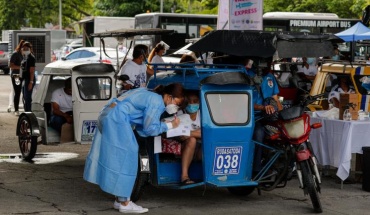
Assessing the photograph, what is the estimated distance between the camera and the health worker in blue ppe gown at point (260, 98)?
985cm

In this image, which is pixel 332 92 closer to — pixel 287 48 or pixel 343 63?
pixel 343 63

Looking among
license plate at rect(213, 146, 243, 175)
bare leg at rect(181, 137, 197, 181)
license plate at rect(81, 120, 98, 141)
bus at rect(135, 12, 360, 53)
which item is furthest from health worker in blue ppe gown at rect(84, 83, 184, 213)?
bus at rect(135, 12, 360, 53)

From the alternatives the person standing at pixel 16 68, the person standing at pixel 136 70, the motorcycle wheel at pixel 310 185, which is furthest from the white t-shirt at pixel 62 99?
the person standing at pixel 16 68

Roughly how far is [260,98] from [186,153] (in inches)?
59.3

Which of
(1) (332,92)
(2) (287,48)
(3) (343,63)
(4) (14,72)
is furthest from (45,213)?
(4) (14,72)

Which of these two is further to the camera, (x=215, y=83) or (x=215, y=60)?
(x=215, y=60)

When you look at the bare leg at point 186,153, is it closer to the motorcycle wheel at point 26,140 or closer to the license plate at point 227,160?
the license plate at point 227,160

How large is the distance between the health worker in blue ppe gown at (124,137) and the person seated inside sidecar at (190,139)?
1.21ft

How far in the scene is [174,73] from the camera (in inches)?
399

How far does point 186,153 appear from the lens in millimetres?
9445

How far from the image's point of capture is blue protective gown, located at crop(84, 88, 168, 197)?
29.5ft

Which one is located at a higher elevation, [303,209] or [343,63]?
[343,63]

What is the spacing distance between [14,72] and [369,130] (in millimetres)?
11325

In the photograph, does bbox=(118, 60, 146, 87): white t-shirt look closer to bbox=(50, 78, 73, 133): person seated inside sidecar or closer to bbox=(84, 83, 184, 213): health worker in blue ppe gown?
bbox=(50, 78, 73, 133): person seated inside sidecar
